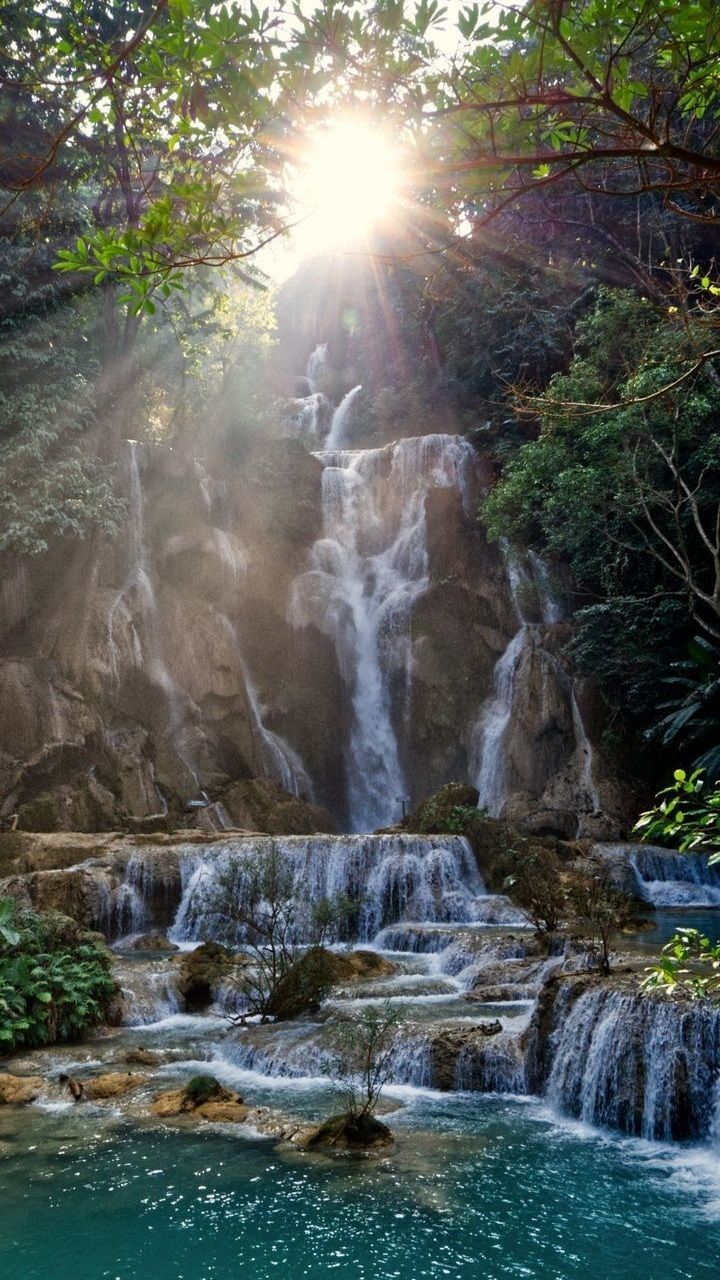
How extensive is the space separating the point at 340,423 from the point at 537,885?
28436 millimetres

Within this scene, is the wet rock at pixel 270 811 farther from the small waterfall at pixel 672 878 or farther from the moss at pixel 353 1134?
the moss at pixel 353 1134

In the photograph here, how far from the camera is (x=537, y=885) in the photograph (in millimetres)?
14188

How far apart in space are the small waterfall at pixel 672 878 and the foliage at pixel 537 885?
2265 millimetres

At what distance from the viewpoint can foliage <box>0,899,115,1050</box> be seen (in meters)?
10.9

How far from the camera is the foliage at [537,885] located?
13406 millimetres

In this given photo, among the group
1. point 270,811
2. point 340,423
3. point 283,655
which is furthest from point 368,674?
point 340,423

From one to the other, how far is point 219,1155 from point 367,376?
125 ft

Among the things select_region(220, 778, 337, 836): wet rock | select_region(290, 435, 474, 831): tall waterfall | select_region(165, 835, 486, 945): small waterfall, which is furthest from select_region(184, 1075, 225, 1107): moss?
select_region(290, 435, 474, 831): tall waterfall

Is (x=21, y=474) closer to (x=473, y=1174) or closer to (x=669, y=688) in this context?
(x=669, y=688)

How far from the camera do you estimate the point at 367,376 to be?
4206 centimetres

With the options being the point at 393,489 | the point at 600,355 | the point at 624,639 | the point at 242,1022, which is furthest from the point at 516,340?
the point at 242,1022

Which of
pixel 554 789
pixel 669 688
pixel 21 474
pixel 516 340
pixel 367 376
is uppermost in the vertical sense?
pixel 367 376

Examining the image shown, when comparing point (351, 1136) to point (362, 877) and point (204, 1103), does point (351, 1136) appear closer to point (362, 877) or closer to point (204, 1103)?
point (204, 1103)

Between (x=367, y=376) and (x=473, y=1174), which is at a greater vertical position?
(x=367, y=376)
